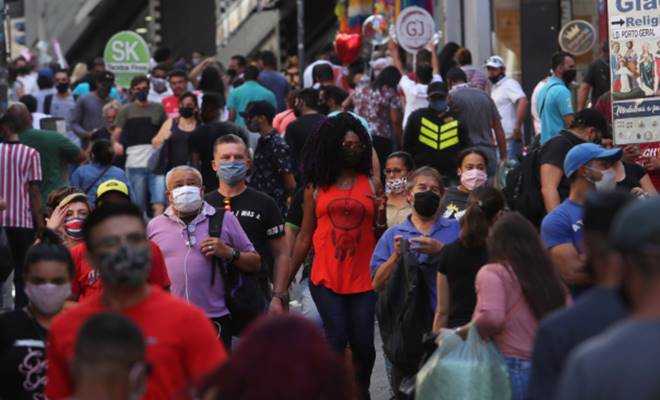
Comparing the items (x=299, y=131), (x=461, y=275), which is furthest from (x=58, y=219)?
(x=299, y=131)

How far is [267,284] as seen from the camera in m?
11.2

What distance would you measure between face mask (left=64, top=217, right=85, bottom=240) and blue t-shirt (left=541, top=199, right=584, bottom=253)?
251 cm

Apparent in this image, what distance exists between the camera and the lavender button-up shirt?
9648 mm

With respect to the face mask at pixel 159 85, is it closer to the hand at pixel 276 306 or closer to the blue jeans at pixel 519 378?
the hand at pixel 276 306

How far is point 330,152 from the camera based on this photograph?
35.5 ft

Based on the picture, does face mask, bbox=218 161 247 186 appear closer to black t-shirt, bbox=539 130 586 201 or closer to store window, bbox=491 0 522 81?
black t-shirt, bbox=539 130 586 201

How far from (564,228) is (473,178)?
345cm

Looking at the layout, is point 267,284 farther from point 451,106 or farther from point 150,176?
point 150,176

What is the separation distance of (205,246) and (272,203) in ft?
4.33

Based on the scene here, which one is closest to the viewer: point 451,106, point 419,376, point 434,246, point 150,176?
point 419,376

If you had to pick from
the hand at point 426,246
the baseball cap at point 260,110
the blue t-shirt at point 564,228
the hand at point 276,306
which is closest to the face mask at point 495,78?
the baseball cap at point 260,110

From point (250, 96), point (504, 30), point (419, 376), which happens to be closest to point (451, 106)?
point (250, 96)

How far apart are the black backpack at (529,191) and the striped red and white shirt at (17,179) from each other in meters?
3.82

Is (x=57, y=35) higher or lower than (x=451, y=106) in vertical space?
higher
